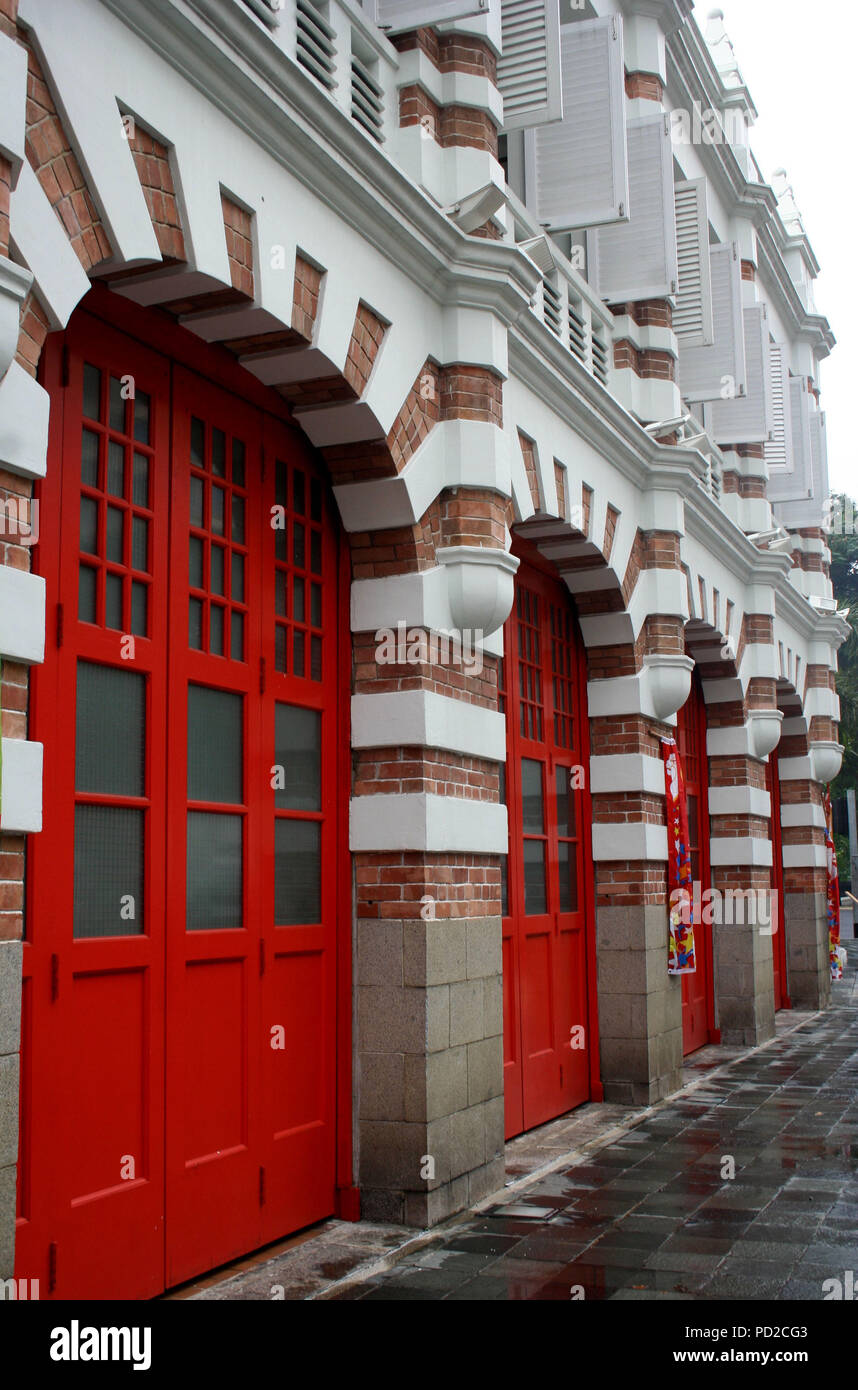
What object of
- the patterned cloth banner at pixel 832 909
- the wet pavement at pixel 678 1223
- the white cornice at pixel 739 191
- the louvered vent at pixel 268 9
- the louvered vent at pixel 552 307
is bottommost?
the wet pavement at pixel 678 1223

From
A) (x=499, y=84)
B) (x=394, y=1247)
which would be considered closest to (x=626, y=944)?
(x=394, y=1247)

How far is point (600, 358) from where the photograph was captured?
10.0 meters

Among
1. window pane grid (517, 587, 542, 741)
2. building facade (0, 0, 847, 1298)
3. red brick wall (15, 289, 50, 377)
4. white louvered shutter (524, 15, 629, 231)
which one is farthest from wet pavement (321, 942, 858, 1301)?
white louvered shutter (524, 15, 629, 231)

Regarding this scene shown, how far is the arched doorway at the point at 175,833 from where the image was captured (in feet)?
15.3

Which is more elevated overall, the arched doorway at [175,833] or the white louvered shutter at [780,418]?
the white louvered shutter at [780,418]

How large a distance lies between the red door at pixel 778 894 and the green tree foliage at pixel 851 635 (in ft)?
40.0

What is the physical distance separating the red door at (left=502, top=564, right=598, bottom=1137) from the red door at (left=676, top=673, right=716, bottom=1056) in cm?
296

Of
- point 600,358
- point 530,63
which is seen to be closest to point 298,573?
point 530,63

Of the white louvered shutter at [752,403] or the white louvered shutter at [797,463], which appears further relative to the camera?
the white louvered shutter at [797,463]

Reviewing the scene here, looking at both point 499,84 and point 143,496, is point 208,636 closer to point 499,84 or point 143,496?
point 143,496

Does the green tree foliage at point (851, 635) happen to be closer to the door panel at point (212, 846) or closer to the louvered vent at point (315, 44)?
the louvered vent at point (315, 44)

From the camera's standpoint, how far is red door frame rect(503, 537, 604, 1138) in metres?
8.64

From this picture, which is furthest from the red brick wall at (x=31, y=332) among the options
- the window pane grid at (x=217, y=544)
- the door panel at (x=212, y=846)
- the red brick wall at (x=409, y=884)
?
the red brick wall at (x=409, y=884)

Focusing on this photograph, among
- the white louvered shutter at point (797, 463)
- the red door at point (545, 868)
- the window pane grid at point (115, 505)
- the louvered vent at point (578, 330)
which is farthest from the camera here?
the white louvered shutter at point (797, 463)
